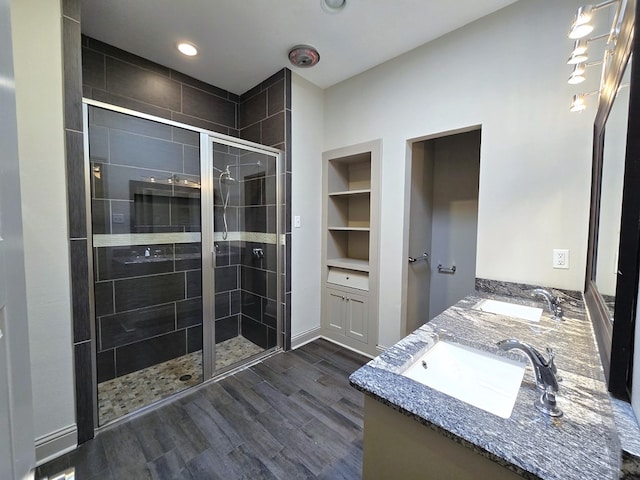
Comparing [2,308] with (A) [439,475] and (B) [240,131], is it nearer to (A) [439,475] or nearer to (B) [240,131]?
(A) [439,475]

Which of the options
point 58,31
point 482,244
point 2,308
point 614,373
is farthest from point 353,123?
point 2,308

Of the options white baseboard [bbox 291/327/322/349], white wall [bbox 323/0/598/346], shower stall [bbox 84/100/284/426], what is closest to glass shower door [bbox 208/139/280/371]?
shower stall [bbox 84/100/284/426]

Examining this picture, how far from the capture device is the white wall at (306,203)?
2.56m

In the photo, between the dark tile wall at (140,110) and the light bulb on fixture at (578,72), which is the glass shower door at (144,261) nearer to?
the dark tile wall at (140,110)

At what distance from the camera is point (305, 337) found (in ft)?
8.97

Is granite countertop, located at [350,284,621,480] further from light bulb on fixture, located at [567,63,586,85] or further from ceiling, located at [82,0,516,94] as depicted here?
ceiling, located at [82,0,516,94]

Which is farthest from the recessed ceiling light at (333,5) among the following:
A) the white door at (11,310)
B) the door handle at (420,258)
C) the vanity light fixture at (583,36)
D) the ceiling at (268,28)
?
the door handle at (420,258)

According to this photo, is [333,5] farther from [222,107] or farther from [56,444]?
[56,444]

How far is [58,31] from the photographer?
1.33m

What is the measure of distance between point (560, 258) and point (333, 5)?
214 cm

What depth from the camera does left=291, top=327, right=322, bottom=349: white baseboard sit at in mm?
2637

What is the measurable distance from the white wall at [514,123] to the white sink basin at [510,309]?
0.25 metres

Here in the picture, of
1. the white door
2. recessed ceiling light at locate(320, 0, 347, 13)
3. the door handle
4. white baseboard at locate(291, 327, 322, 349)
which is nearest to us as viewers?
the white door

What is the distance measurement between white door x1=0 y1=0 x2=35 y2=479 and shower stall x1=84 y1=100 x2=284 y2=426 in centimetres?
149
